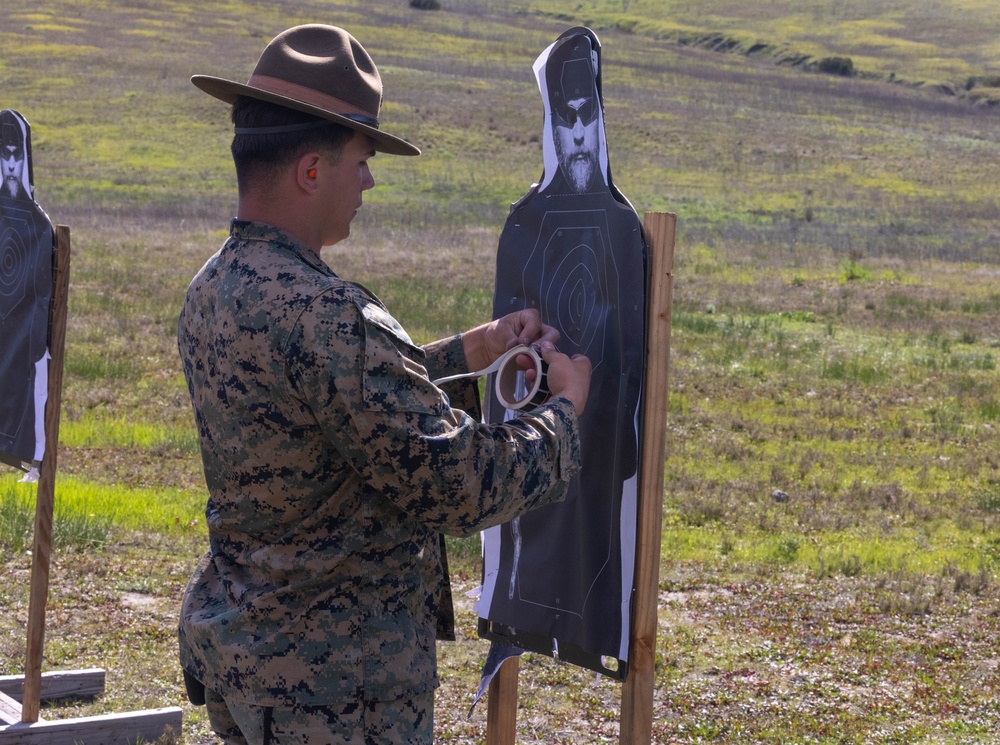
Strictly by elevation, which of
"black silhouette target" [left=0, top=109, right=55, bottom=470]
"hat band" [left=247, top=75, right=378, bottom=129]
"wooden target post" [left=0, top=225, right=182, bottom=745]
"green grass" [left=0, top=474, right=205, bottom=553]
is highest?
"hat band" [left=247, top=75, right=378, bottom=129]

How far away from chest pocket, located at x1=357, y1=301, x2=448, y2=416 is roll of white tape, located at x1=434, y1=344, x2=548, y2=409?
0.57 metres

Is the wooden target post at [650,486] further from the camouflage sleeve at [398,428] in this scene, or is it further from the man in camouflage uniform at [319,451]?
the camouflage sleeve at [398,428]

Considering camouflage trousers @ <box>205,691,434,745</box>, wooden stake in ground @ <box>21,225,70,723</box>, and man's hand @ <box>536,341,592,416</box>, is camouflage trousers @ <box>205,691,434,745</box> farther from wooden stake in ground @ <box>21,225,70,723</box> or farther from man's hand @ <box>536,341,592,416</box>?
wooden stake in ground @ <box>21,225,70,723</box>

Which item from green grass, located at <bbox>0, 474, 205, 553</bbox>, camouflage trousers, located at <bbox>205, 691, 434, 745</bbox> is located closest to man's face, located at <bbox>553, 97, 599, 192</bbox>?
camouflage trousers, located at <bbox>205, 691, 434, 745</bbox>

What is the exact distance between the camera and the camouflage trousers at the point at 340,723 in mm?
2420

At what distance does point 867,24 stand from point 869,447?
104 m

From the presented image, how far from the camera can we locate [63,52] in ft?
185

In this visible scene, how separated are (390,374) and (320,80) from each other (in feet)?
2.31

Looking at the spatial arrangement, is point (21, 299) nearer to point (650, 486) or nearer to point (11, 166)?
point (11, 166)

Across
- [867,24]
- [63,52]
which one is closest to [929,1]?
[867,24]

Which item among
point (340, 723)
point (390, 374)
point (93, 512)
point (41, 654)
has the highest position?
point (390, 374)

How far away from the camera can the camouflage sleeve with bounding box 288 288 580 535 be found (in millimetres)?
2227

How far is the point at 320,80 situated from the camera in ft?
8.14

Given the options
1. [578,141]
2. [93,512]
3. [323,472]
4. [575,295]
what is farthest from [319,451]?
[93,512]
